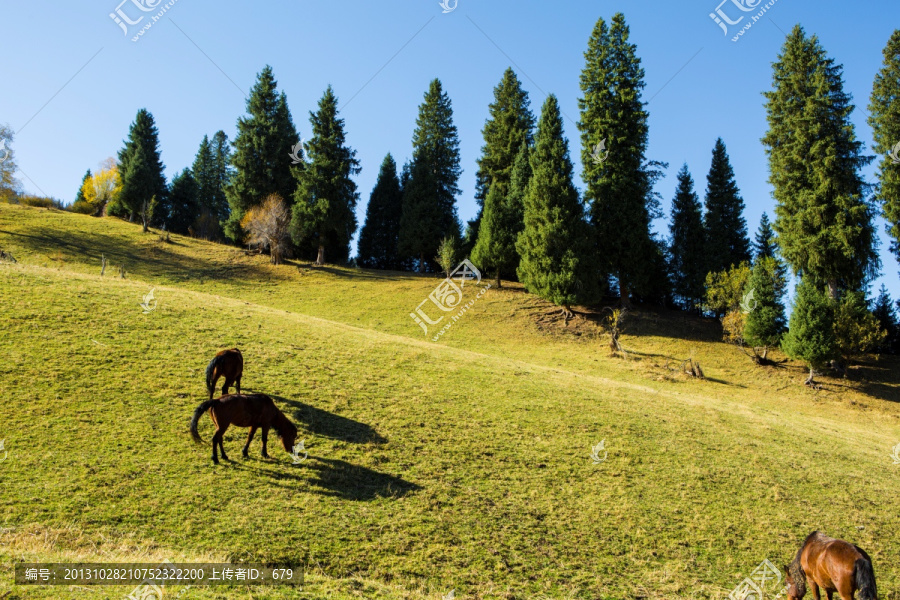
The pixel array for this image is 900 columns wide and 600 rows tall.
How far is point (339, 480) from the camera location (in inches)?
447

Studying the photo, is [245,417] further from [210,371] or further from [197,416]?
[210,371]

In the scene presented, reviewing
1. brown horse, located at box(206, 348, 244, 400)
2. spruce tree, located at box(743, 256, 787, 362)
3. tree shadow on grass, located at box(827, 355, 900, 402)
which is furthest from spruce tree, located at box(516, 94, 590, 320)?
brown horse, located at box(206, 348, 244, 400)

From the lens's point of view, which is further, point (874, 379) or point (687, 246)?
point (687, 246)

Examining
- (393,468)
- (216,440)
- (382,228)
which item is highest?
(382,228)

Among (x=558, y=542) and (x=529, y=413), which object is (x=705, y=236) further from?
(x=558, y=542)

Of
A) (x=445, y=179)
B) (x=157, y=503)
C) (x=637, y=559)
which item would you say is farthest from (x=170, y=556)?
(x=445, y=179)

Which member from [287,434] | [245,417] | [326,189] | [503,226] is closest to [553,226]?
[503,226]

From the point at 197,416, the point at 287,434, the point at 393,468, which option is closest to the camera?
the point at 197,416

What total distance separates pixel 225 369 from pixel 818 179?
3895 cm

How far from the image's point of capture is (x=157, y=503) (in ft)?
31.5

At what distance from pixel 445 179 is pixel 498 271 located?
1636 cm

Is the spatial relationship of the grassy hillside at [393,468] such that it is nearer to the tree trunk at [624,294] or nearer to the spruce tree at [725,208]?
the tree trunk at [624,294]

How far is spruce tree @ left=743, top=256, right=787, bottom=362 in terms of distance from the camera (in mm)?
33938

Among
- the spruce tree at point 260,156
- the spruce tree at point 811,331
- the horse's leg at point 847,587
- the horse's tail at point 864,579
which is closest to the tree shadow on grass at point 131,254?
the spruce tree at point 260,156
